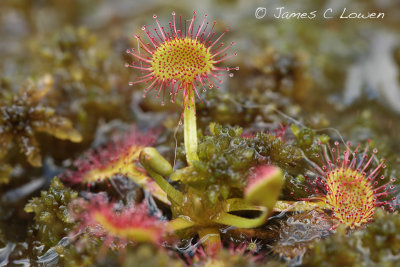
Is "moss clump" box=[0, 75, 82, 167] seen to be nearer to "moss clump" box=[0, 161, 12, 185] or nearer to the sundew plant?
the sundew plant

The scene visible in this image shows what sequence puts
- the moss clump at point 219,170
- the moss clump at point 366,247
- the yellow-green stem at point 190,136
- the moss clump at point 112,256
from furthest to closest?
the yellow-green stem at point 190,136 < the moss clump at point 219,170 < the moss clump at point 366,247 < the moss clump at point 112,256

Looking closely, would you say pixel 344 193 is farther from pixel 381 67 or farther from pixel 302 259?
pixel 381 67

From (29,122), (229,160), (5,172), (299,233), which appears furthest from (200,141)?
(5,172)

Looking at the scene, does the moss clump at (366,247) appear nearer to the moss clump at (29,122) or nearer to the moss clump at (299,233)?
the moss clump at (299,233)

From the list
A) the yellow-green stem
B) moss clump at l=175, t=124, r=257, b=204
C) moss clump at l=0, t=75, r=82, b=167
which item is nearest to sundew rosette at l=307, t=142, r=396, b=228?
moss clump at l=175, t=124, r=257, b=204

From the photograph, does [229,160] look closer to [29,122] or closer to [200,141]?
[200,141]

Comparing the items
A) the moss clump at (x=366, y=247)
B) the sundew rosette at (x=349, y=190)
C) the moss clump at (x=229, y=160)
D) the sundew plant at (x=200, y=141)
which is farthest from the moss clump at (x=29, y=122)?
the moss clump at (x=366, y=247)
